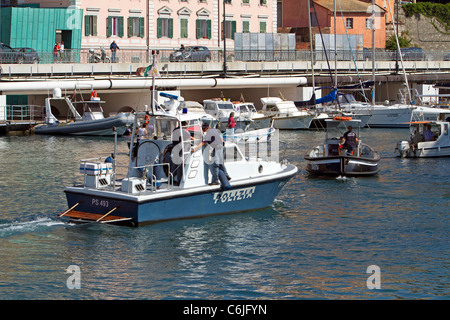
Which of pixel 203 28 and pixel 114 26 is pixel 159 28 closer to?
pixel 114 26

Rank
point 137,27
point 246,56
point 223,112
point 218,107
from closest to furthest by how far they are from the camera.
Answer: point 223,112 → point 218,107 → point 246,56 → point 137,27

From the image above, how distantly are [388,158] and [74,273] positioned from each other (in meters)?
23.8

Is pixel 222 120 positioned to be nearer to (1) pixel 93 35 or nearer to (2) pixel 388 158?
(2) pixel 388 158

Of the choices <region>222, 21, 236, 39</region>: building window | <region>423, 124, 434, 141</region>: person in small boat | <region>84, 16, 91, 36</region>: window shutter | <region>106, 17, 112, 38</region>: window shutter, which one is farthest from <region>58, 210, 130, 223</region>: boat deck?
<region>222, 21, 236, 39</region>: building window

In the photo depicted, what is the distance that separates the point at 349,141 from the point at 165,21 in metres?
42.7

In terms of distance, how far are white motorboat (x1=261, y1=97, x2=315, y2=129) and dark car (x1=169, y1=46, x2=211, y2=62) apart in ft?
35.4

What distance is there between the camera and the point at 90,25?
2589 inches

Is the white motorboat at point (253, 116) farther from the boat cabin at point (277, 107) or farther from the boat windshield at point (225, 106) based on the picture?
the boat cabin at point (277, 107)

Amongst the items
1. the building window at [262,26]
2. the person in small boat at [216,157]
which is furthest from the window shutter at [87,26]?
the person in small boat at [216,157]

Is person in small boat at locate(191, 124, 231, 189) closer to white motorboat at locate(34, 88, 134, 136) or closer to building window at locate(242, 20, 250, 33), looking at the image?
white motorboat at locate(34, 88, 134, 136)

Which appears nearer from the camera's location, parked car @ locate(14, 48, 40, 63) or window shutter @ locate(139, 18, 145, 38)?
parked car @ locate(14, 48, 40, 63)

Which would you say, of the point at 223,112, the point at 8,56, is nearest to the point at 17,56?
the point at 8,56

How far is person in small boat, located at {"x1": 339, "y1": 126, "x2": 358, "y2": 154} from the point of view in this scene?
31.2m

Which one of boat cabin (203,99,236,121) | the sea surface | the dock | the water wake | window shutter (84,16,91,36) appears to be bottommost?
the sea surface
